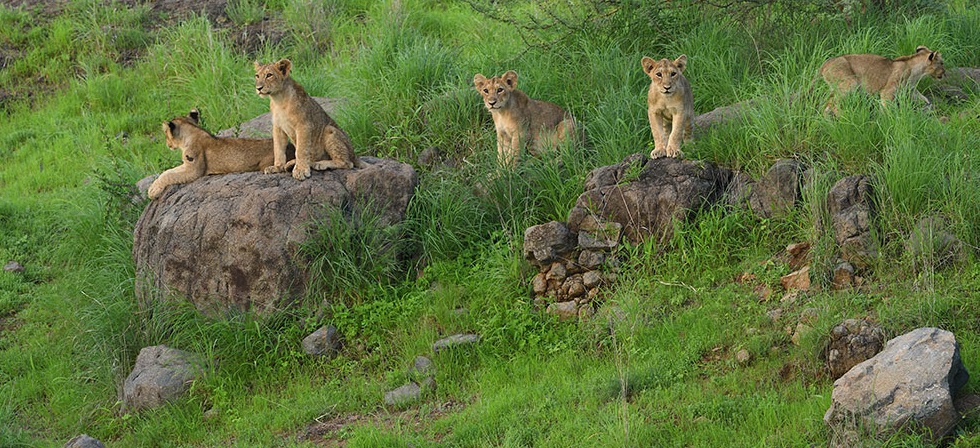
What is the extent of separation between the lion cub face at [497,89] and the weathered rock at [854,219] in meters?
3.57

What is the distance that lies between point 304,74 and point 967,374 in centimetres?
1030

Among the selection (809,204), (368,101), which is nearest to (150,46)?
(368,101)

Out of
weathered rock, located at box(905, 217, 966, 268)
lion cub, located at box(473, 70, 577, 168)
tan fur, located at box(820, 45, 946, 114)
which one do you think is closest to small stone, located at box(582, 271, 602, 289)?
lion cub, located at box(473, 70, 577, 168)

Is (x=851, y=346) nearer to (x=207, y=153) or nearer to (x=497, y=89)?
(x=497, y=89)

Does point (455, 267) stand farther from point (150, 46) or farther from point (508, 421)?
point (150, 46)

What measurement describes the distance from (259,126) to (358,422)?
18.2 ft

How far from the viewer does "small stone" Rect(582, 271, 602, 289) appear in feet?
33.7

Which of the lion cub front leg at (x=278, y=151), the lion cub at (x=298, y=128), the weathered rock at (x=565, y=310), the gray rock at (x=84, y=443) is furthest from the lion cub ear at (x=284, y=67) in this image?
the gray rock at (x=84, y=443)

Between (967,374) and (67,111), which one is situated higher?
(967,374)

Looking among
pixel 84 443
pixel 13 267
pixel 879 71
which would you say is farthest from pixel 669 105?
pixel 13 267

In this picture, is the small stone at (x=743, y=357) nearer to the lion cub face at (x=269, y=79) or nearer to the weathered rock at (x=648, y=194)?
the weathered rock at (x=648, y=194)

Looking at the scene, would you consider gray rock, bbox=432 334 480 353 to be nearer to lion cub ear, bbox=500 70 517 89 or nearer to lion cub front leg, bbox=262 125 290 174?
lion cub front leg, bbox=262 125 290 174

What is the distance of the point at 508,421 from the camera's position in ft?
27.7

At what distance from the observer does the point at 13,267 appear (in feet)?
42.7
